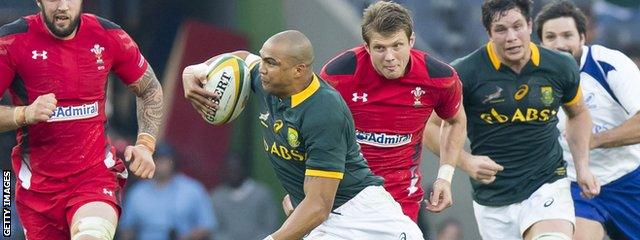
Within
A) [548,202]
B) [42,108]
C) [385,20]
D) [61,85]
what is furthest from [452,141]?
[42,108]

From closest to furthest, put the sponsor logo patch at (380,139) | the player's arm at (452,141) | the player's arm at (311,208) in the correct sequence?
the player's arm at (311,208)
the sponsor logo patch at (380,139)
the player's arm at (452,141)

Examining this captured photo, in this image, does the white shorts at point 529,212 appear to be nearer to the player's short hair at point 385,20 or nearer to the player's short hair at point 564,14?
the player's short hair at point 564,14

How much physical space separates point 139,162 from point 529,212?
2.55 metres

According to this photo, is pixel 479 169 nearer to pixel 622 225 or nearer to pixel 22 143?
pixel 622 225

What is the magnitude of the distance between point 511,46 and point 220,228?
4.90 metres

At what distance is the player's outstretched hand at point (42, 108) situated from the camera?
7025 mm

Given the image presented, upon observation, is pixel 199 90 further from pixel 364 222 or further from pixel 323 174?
pixel 364 222

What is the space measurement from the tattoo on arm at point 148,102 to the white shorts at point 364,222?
135 centimetres

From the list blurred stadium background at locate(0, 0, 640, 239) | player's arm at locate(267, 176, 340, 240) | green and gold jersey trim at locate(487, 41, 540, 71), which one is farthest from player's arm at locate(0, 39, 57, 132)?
blurred stadium background at locate(0, 0, 640, 239)

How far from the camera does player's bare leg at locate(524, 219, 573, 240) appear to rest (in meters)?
8.29

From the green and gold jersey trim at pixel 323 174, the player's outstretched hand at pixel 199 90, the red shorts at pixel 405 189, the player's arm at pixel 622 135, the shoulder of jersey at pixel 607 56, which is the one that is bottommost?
the red shorts at pixel 405 189

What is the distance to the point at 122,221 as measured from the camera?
12141 millimetres

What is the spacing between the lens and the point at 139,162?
7547 millimetres

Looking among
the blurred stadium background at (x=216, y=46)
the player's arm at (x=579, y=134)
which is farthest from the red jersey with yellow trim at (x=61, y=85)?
the blurred stadium background at (x=216, y=46)
